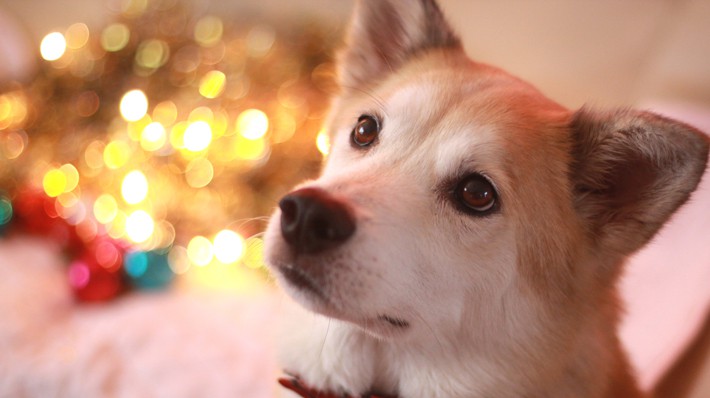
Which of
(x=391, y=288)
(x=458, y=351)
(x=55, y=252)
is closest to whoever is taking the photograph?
(x=391, y=288)

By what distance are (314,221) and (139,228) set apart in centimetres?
170

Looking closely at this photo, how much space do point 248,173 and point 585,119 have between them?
5.11 ft

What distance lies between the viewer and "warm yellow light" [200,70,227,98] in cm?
231

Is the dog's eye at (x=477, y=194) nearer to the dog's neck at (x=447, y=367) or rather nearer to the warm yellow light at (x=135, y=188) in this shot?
the dog's neck at (x=447, y=367)

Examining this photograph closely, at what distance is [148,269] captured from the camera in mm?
2236

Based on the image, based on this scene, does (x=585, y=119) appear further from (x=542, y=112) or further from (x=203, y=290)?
(x=203, y=290)

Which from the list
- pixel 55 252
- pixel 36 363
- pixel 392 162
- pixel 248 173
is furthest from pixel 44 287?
pixel 392 162

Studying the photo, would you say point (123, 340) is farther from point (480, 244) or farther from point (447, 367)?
point (480, 244)

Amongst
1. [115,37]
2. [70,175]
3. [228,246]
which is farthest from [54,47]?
[228,246]

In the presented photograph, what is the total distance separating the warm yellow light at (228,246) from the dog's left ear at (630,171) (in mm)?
1658

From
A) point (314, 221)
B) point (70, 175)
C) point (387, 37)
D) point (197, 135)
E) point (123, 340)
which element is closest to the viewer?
point (314, 221)

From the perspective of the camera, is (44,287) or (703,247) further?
(44,287)

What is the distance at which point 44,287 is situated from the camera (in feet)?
6.79

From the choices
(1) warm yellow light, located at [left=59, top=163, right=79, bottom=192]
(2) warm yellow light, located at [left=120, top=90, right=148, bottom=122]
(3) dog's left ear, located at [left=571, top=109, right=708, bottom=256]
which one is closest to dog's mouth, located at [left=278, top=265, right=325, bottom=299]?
(3) dog's left ear, located at [left=571, top=109, right=708, bottom=256]
